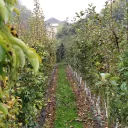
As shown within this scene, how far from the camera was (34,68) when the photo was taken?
26.4 inches

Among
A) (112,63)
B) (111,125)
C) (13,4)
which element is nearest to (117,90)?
(112,63)

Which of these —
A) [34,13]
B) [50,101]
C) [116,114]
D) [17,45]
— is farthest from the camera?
[34,13]

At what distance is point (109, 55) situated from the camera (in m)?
7.46

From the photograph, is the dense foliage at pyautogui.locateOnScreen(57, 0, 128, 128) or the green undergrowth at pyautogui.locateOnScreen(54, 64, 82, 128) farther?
the green undergrowth at pyautogui.locateOnScreen(54, 64, 82, 128)

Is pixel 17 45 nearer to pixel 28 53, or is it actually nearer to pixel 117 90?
pixel 28 53

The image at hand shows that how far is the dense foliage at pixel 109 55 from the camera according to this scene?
177 inches

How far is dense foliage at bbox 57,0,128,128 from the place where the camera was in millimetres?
4488

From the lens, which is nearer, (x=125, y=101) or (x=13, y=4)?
(x=13, y=4)

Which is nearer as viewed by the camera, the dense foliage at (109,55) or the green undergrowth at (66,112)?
the dense foliage at (109,55)

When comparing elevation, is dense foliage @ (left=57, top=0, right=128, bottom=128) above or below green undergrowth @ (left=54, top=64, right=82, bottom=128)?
above

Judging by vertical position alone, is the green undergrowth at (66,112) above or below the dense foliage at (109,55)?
below

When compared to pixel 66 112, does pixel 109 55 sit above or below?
above

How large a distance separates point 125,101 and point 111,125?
2.44 metres

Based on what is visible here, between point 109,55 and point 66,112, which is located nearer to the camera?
point 109,55
